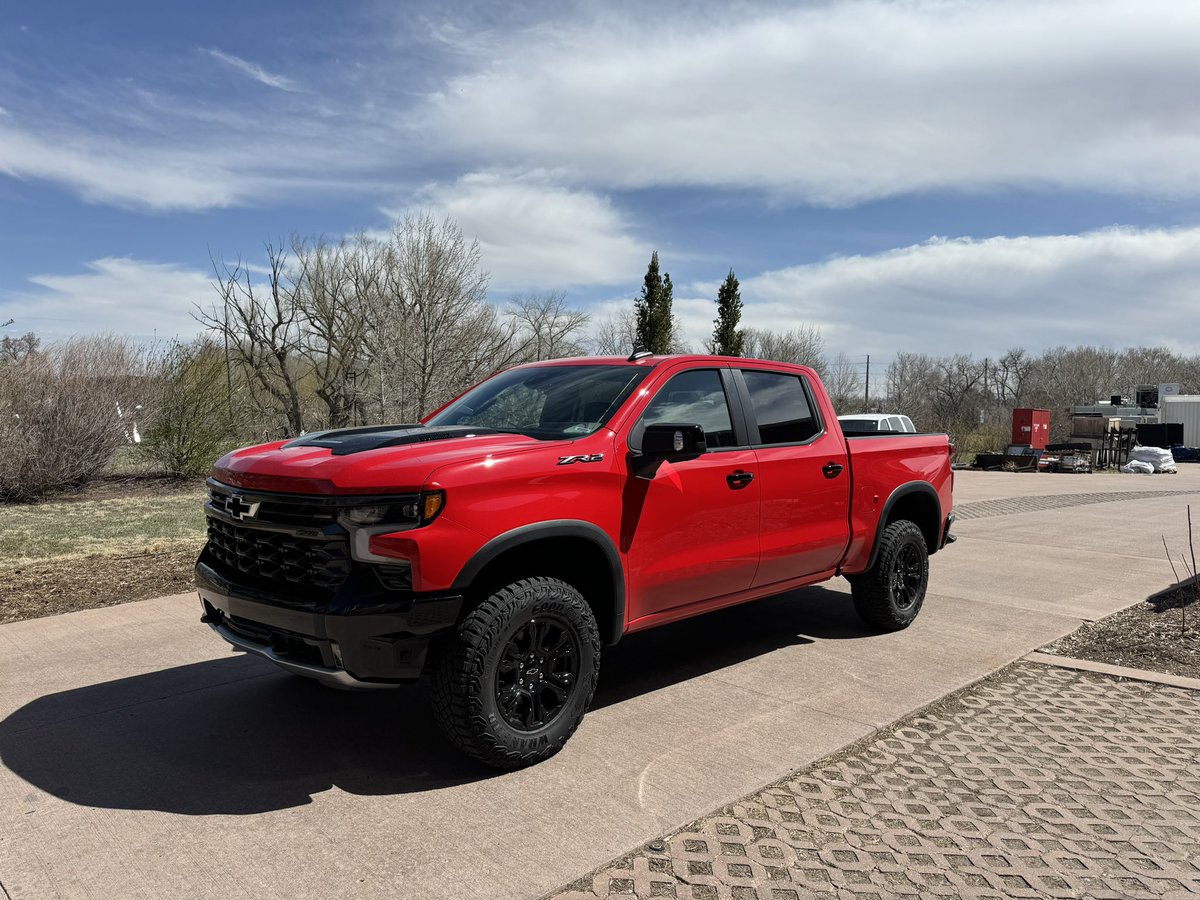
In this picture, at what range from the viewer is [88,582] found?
7539mm

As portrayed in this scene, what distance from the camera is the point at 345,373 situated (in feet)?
95.0

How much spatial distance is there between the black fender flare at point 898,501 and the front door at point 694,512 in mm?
1401

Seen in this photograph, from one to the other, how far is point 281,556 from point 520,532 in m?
1.04

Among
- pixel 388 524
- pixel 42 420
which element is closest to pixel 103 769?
pixel 388 524

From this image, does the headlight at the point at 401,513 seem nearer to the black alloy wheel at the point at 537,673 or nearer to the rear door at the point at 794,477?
the black alloy wheel at the point at 537,673

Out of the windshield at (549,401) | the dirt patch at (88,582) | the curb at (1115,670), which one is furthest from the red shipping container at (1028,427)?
the windshield at (549,401)

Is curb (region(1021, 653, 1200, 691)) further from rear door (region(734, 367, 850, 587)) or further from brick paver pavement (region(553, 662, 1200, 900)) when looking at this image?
rear door (region(734, 367, 850, 587))

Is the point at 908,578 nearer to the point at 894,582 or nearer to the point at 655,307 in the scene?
the point at 894,582

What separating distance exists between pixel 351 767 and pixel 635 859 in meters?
1.43

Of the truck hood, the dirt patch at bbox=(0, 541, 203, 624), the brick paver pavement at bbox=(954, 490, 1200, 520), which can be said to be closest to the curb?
the truck hood

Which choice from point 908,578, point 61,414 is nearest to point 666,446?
point 908,578

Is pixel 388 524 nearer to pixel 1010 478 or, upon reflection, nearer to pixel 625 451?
pixel 625 451

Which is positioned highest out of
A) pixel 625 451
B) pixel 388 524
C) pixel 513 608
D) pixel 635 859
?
pixel 625 451

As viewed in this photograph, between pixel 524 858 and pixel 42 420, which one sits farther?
pixel 42 420
